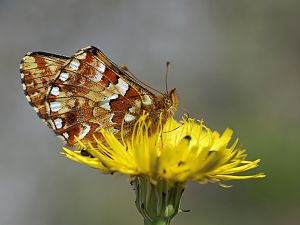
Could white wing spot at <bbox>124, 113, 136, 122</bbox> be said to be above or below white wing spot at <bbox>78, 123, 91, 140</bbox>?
above

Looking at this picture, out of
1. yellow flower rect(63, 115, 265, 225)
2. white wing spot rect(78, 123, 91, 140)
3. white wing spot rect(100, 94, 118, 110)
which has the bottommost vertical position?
yellow flower rect(63, 115, 265, 225)

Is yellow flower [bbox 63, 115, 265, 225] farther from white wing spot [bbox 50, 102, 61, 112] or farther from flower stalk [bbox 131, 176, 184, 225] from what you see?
white wing spot [bbox 50, 102, 61, 112]

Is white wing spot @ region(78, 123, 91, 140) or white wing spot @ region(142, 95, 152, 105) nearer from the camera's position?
white wing spot @ region(78, 123, 91, 140)

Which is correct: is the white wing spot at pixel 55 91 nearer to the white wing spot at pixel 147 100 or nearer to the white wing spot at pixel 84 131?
the white wing spot at pixel 84 131

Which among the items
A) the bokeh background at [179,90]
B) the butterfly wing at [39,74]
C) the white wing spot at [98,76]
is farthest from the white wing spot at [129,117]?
the bokeh background at [179,90]

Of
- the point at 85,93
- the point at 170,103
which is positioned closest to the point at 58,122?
the point at 85,93

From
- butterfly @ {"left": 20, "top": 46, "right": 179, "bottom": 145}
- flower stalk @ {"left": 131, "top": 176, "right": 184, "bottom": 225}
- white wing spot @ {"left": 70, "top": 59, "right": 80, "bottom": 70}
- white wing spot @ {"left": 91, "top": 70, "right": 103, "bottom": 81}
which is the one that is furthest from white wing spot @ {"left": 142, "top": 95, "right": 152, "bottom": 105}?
flower stalk @ {"left": 131, "top": 176, "right": 184, "bottom": 225}

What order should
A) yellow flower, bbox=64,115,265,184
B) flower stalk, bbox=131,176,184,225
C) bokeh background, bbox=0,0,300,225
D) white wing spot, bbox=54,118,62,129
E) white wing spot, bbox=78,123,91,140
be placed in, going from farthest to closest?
1. bokeh background, bbox=0,0,300,225
2. white wing spot, bbox=54,118,62,129
3. white wing spot, bbox=78,123,91,140
4. flower stalk, bbox=131,176,184,225
5. yellow flower, bbox=64,115,265,184
